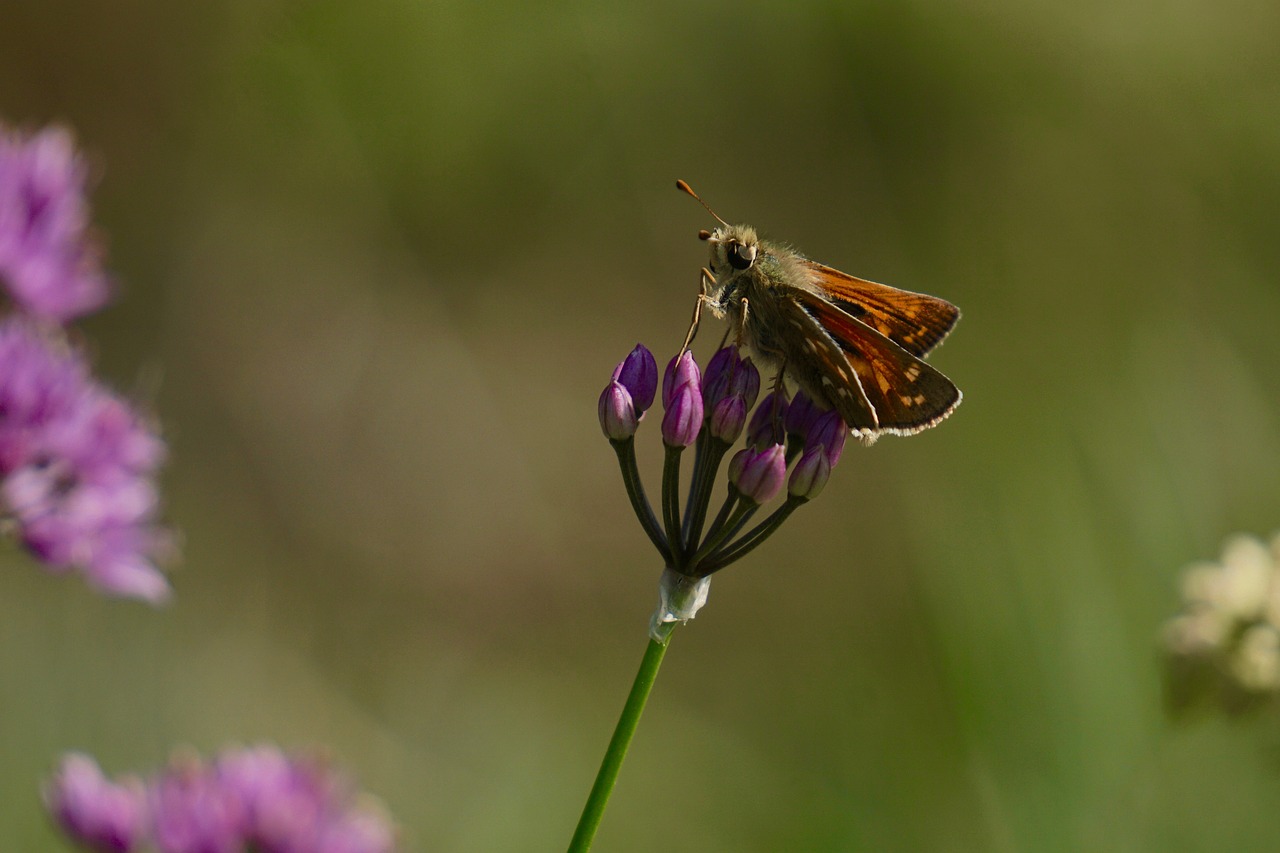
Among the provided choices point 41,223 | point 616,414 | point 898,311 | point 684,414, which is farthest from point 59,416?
point 898,311

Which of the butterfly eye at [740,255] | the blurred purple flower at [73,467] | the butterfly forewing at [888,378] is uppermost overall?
the butterfly eye at [740,255]

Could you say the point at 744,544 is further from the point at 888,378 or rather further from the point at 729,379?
the point at 888,378

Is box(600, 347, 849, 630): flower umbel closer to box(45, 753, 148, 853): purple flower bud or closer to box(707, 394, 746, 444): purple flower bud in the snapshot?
box(707, 394, 746, 444): purple flower bud

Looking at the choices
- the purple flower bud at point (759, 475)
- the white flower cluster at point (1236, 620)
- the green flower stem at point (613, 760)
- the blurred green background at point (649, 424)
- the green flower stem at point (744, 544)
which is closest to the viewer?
the green flower stem at point (613, 760)

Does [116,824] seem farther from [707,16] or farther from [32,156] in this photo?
[707,16]

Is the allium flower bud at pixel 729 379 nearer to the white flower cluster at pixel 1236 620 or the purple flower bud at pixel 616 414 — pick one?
the purple flower bud at pixel 616 414

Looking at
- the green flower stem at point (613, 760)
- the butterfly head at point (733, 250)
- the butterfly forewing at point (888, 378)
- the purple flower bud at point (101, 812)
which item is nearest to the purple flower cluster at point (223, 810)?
the purple flower bud at point (101, 812)
